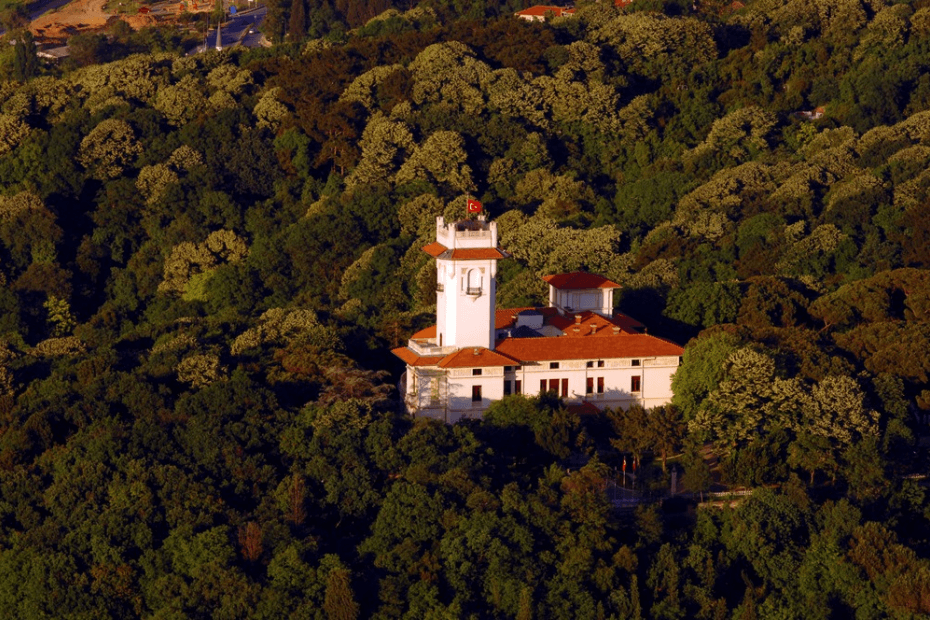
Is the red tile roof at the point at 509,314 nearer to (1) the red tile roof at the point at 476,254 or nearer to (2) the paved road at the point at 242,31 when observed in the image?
(1) the red tile roof at the point at 476,254

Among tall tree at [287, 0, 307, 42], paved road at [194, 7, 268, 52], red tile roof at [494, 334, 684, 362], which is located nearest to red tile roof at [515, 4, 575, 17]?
tall tree at [287, 0, 307, 42]

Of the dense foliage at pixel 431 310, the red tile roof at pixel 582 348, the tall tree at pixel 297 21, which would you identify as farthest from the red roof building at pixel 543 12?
the red tile roof at pixel 582 348

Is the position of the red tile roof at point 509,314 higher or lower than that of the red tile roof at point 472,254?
lower

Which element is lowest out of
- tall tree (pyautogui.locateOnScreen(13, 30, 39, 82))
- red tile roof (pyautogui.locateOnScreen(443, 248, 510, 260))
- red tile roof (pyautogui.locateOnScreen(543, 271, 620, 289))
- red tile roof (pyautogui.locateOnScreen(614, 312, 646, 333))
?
red tile roof (pyautogui.locateOnScreen(614, 312, 646, 333))

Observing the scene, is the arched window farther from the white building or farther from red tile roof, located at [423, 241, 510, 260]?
red tile roof, located at [423, 241, 510, 260]

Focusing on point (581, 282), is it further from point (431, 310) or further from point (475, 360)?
point (475, 360)
